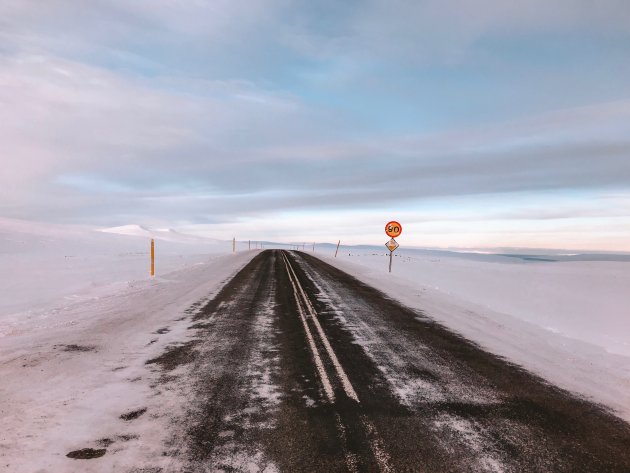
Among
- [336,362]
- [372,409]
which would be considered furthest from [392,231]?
[372,409]

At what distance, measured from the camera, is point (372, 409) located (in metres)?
4.80

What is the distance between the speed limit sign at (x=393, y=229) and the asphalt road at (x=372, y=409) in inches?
606

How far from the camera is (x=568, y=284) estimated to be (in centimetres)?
2039

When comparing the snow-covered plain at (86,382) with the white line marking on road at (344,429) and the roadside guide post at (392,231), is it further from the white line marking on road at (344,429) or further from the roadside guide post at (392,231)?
the roadside guide post at (392,231)

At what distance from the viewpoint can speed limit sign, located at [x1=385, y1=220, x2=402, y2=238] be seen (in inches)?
936

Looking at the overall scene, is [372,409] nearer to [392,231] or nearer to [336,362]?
[336,362]

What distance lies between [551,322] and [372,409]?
30.0ft

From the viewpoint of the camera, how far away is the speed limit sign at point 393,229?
23781mm

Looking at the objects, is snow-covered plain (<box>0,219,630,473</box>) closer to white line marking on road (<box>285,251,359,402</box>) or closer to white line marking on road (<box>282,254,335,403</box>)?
white line marking on road (<box>282,254,335,403</box>)

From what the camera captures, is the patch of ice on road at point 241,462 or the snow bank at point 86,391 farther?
the snow bank at point 86,391

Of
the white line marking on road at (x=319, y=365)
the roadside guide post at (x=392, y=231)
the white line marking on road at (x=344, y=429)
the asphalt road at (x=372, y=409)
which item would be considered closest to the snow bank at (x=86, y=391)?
the asphalt road at (x=372, y=409)

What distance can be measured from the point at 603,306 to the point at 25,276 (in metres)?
24.1

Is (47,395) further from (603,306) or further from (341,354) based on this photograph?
(603,306)

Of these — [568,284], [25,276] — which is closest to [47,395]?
[25,276]
